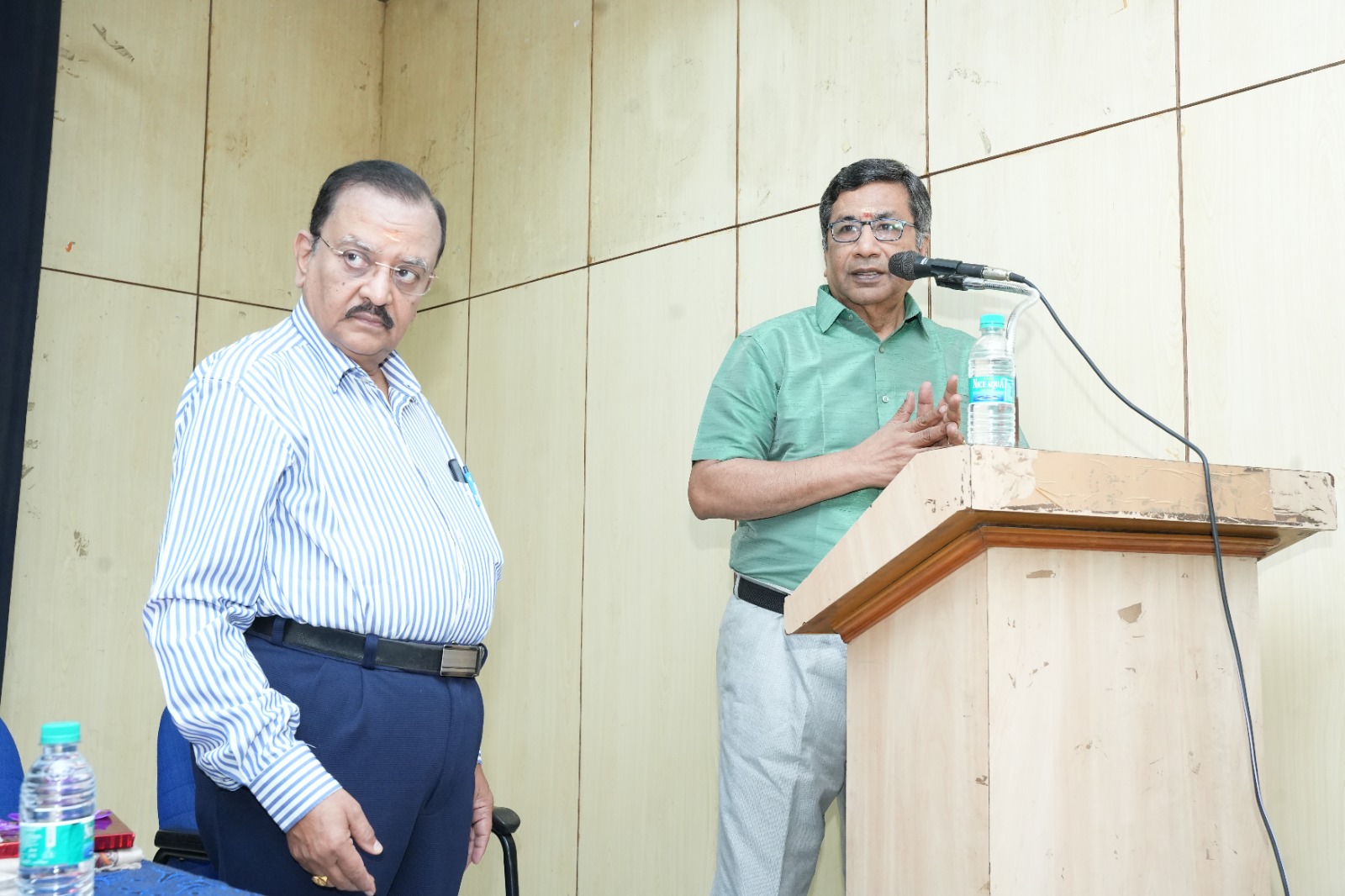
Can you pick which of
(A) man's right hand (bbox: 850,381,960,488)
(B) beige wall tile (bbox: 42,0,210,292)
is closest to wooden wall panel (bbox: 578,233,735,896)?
(A) man's right hand (bbox: 850,381,960,488)

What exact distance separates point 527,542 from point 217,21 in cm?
230

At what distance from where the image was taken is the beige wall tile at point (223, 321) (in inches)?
167

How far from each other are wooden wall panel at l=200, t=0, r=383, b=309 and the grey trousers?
2951 millimetres

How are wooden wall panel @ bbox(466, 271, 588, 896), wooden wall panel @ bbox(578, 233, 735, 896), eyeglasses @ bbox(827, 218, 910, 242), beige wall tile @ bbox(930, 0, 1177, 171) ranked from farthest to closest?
1. wooden wall panel @ bbox(466, 271, 588, 896)
2. wooden wall panel @ bbox(578, 233, 735, 896)
3. beige wall tile @ bbox(930, 0, 1177, 171)
4. eyeglasses @ bbox(827, 218, 910, 242)

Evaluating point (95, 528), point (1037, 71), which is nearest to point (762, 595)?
point (1037, 71)

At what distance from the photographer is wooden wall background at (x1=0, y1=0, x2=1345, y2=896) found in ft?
7.36

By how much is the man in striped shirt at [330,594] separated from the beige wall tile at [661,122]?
5.69ft

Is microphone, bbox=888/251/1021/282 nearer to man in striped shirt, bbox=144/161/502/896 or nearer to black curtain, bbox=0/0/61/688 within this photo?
man in striped shirt, bbox=144/161/502/896

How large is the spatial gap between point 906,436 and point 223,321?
314 cm

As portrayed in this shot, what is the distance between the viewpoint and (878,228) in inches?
90.7

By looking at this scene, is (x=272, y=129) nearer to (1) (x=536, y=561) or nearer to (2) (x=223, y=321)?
(2) (x=223, y=321)

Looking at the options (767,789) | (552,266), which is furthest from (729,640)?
(552,266)

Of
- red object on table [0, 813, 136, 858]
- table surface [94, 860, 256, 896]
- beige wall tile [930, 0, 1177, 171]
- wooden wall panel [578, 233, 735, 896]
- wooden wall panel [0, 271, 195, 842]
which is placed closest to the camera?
table surface [94, 860, 256, 896]

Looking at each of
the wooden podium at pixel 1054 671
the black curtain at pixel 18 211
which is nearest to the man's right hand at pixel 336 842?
the wooden podium at pixel 1054 671
